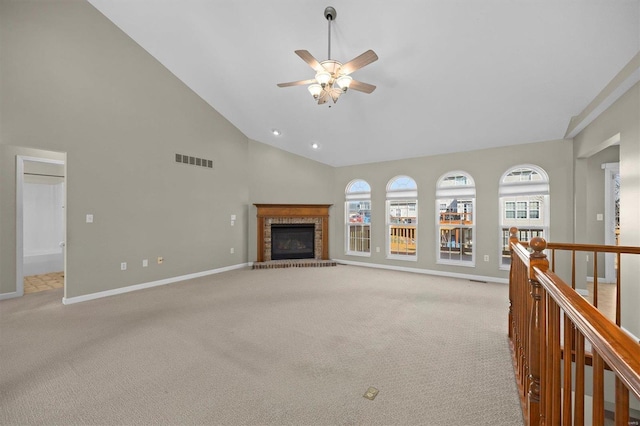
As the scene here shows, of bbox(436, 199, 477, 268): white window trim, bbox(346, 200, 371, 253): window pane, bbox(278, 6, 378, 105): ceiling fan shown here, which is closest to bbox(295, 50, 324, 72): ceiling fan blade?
bbox(278, 6, 378, 105): ceiling fan

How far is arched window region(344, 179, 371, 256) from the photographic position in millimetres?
6957

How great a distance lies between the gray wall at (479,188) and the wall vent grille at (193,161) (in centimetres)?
336

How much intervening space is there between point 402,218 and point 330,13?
446 centimetres

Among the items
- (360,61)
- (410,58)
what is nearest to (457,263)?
(410,58)

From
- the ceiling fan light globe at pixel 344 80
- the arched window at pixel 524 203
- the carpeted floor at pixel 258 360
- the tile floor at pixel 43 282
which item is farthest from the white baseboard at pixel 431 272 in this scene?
the tile floor at pixel 43 282

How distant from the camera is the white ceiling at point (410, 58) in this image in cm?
281

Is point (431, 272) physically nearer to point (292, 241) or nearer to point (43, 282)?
point (292, 241)

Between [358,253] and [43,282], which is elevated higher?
[358,253]

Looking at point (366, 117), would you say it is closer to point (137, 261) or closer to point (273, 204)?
point (273, 204)

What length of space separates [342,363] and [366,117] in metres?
4.05

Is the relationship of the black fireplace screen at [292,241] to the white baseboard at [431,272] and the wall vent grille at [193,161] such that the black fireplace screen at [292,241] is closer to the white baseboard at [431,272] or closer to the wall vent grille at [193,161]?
the white baseboard at [431,272]

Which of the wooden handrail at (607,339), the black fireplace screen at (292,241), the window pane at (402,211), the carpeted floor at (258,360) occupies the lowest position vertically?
the carpeted floor at (258,360)

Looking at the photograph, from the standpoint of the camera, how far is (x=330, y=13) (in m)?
3.17

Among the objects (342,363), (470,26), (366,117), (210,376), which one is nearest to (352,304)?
(342,363)
